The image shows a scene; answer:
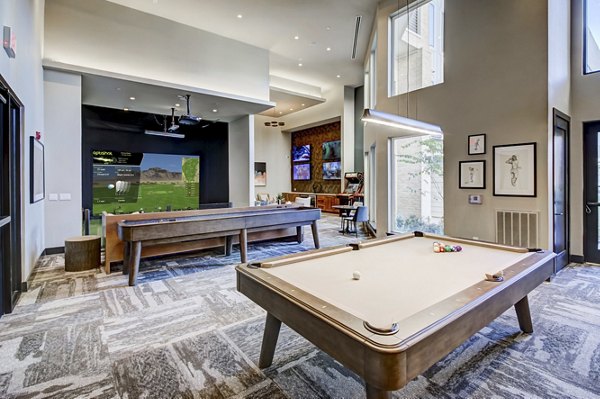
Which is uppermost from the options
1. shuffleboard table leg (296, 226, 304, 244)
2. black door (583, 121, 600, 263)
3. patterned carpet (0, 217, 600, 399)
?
black door (583, 121, 600, 263)

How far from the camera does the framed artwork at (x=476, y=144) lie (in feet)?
15.4

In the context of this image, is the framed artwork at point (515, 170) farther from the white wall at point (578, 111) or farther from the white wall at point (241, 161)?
the white wall at point (241, 161)

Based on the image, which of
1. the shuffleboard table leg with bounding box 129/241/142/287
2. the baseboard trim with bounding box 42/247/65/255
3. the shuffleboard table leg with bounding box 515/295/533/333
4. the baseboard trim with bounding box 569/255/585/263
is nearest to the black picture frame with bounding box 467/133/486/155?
the baseboard trim with bounding box 569/255/585/263

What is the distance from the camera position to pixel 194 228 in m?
4.52

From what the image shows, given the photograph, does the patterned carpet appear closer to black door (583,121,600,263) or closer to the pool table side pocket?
the pool table side pocket

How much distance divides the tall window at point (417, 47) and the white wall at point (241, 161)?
15.0 ft

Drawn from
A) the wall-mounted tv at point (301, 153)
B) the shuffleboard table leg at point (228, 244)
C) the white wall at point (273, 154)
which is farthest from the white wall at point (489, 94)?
the white wall at point (273, 154)

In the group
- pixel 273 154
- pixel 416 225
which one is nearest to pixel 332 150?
pixel 273 154

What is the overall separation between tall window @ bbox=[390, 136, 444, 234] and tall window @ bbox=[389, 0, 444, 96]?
3.54 ft

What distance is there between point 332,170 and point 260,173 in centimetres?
359

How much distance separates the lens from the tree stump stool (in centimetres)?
460

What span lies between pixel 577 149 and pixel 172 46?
8.01 m

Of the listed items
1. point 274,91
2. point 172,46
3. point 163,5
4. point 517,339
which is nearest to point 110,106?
point 172,46

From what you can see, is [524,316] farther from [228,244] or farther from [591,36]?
[591,36]
